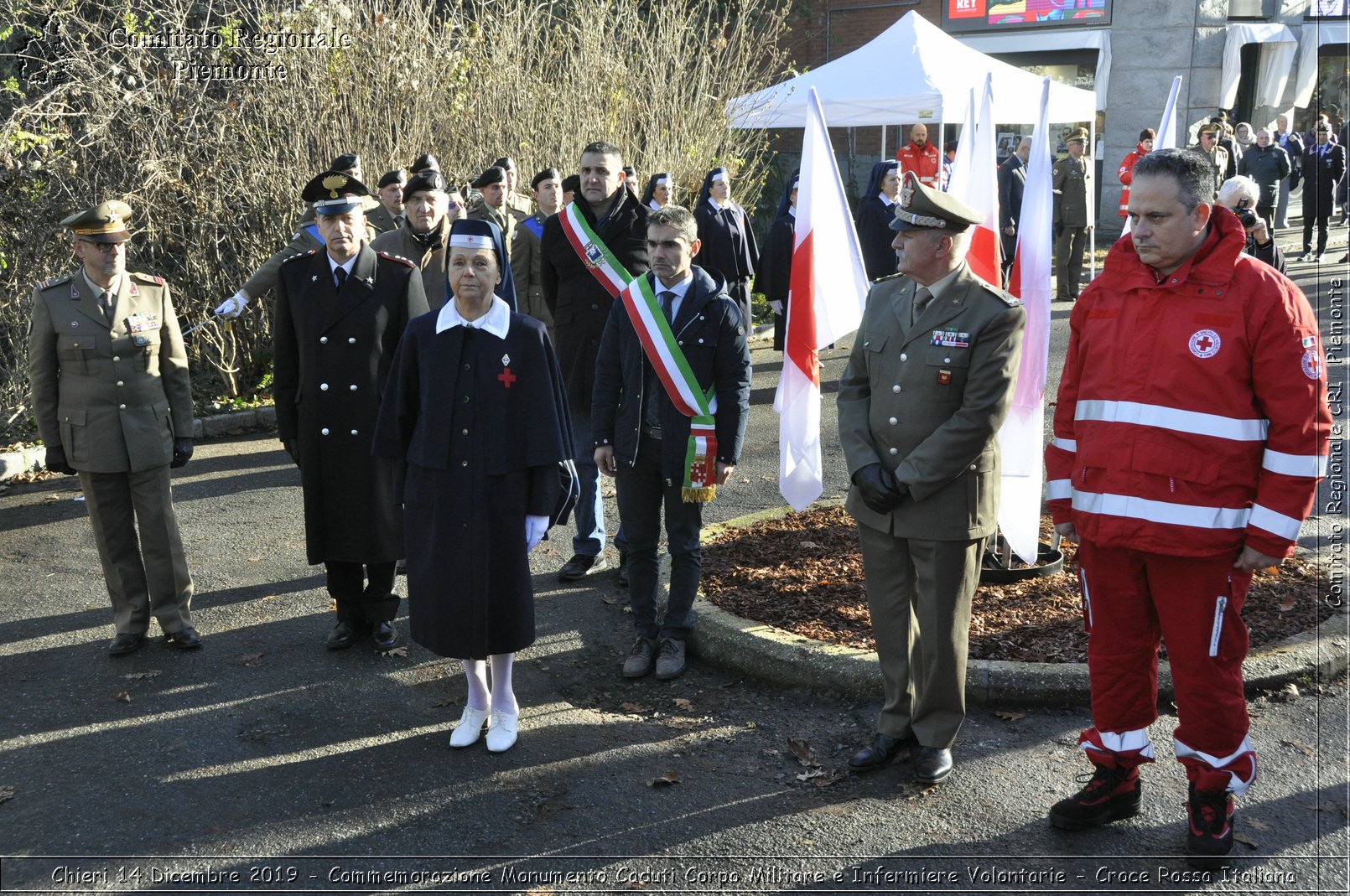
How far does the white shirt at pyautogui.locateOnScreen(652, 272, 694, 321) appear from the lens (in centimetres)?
566

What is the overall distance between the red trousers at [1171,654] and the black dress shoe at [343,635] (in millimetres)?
3568

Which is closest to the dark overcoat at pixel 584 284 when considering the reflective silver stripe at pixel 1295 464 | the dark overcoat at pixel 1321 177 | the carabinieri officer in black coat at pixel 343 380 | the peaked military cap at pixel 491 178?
the carabinieri officer in black coat at pixel 343 380

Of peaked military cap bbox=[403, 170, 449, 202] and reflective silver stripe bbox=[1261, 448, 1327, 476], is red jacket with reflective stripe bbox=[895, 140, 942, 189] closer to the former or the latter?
peaked military cap bbox=[403, 170, 449, 202]

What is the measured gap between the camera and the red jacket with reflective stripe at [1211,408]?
3781mm

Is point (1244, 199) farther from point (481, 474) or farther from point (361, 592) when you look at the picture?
point (361, 592)

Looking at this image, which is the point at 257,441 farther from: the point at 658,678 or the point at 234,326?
the point at 658,678

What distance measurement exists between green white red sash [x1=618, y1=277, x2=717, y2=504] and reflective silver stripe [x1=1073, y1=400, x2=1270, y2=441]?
2.04 m

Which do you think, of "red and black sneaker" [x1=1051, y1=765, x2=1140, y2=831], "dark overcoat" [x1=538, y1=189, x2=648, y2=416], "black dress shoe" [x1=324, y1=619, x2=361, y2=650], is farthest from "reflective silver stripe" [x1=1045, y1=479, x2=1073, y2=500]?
"black dress shoe" [x1=324, y1=619, x2=361, y2=650]

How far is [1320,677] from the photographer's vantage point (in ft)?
17.6

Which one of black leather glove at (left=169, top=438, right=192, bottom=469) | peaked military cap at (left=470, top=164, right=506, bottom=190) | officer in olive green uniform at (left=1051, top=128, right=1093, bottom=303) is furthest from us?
officer in olive green uniform at (left=1051, top=128, right=1093, bottom=303)

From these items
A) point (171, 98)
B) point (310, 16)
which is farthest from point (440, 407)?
point (310, 16)

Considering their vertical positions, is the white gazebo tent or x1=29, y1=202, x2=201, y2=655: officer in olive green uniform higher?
the white gazebo tent

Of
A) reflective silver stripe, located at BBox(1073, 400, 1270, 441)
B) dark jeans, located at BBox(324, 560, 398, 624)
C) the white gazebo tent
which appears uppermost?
the white gazebo tent

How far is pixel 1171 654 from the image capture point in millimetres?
4082
